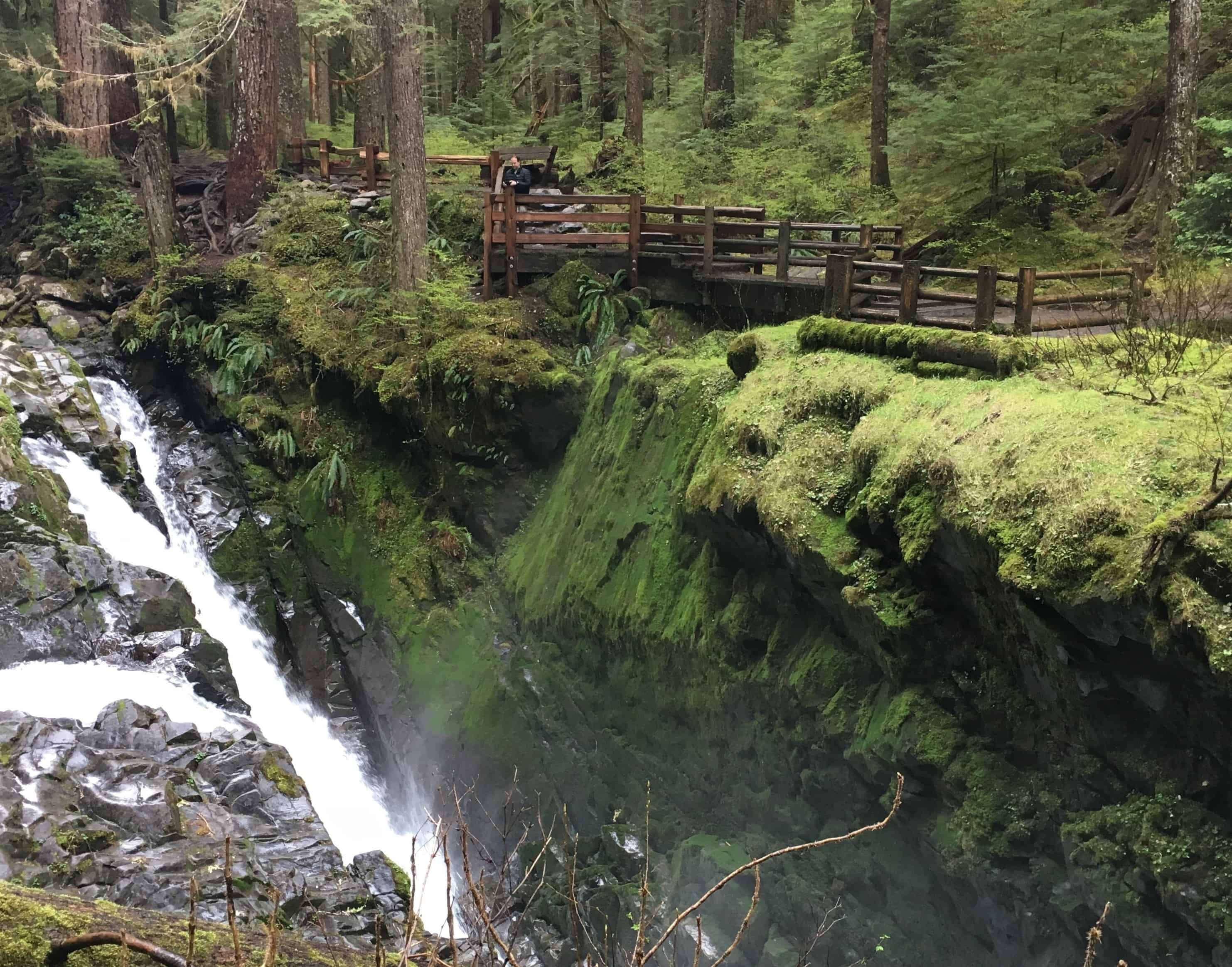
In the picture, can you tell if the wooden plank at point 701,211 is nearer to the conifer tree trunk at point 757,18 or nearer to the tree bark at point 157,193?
the tree bark at point 157,193

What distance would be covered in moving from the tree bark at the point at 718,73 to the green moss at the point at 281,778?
17331mm

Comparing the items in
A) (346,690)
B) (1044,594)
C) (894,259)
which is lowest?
→ (346,690)

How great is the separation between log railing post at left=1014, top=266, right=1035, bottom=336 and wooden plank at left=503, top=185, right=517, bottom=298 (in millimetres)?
7640

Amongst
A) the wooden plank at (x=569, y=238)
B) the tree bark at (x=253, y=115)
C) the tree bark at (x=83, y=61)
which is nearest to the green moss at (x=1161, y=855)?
the wooden plank at (x=569, y=238)

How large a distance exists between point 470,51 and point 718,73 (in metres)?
8.77

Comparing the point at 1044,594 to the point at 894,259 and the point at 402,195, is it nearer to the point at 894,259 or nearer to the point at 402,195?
the point at 894,259

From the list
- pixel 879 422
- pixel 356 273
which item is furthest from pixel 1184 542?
pixel 356 273

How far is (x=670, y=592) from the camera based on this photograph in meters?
9.79

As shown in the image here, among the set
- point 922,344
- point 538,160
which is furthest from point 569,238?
point 922,344

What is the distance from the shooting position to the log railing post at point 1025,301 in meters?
8.38

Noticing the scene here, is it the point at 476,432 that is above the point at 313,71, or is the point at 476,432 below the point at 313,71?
below

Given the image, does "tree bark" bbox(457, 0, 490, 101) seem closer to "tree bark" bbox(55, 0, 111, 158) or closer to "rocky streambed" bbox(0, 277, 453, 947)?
"tree bark" bbox(55, 0, 111, 158)

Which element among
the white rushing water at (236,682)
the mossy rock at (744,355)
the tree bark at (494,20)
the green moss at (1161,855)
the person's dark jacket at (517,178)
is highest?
the tree bark at (494,20)

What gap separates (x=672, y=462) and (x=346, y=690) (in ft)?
19.3
